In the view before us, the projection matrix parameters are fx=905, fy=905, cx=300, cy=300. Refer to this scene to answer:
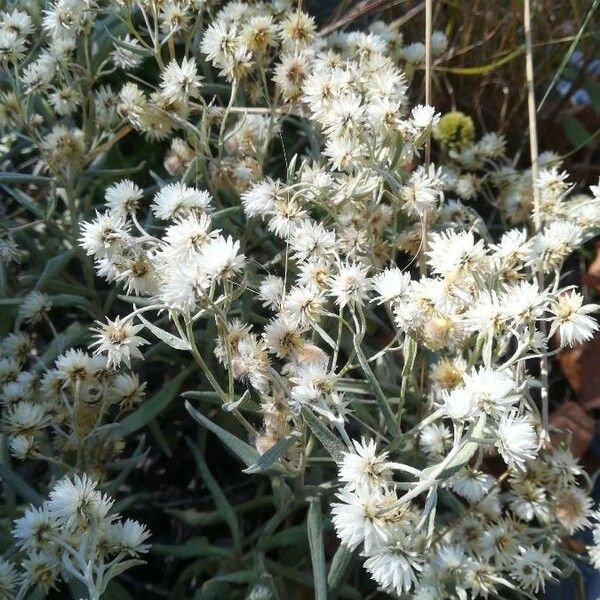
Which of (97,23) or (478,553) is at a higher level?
(97,23)

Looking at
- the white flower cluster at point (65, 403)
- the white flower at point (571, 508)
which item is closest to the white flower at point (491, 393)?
the white flower at point (571, 508)

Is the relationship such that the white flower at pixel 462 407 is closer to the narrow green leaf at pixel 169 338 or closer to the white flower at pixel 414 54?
the narrow green leaf at pixel 169 338

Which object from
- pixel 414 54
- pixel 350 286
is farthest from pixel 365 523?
pixel 414 54

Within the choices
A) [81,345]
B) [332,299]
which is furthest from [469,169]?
[81,345]

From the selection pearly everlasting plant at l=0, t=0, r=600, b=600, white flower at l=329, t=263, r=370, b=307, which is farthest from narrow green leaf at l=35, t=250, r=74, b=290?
white flower at l=329, t=263, r=370, b=307

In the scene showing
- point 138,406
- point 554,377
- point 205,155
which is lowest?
point 554,377

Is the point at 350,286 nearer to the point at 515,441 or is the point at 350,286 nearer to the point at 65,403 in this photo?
the point at 515,441

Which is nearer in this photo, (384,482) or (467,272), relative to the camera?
(384,482)

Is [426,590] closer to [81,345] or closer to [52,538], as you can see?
[52,538]

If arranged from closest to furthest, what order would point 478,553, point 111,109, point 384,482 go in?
point 384,482 → point 478,553 → point 111,109

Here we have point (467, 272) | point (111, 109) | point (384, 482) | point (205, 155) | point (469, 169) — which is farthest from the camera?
point (469, 169)
